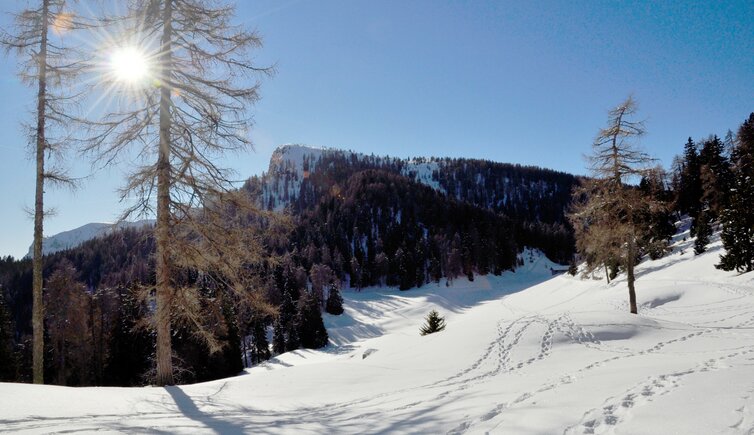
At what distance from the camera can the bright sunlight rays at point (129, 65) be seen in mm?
8852

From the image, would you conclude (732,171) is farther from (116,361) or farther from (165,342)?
(116,361)

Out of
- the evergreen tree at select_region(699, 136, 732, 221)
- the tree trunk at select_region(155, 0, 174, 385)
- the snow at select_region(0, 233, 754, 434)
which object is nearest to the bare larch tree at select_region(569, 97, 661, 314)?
the snow at select_region(0, 233, 754, 434)

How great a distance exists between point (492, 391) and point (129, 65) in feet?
36.2

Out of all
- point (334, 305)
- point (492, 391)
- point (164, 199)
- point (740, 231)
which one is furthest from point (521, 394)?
point (334, 305)

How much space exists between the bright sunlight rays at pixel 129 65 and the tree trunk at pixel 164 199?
0.52 metres

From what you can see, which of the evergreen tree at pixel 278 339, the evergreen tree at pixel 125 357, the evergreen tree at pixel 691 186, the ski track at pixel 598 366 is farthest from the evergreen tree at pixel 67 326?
the evergreen tree at pixel 691 186

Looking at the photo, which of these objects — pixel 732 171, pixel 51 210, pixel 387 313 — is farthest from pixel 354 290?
pixel 51 210

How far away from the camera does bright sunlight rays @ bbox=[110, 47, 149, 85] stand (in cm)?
885

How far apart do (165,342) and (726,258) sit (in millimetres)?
34868

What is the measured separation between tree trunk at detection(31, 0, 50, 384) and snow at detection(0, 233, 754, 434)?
4.86 m

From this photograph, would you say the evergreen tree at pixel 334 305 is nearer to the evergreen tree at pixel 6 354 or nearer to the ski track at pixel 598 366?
the evergreen tree at pixel 6 354

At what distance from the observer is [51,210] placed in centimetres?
1115

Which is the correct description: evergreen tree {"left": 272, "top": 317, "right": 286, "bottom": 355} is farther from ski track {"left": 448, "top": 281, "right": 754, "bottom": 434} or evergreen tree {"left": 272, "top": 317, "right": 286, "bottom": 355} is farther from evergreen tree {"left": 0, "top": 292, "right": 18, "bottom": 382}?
ski track {"left": 448, "top": 281, "right": 754, "bottom": 434}

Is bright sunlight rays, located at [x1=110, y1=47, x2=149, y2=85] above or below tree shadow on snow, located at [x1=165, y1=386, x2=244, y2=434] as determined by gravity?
above
